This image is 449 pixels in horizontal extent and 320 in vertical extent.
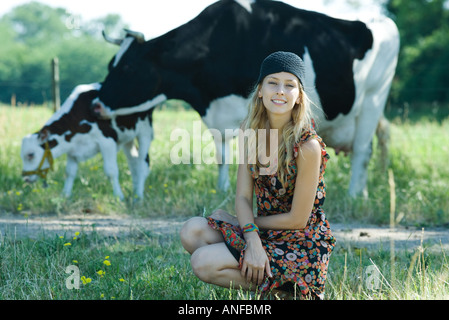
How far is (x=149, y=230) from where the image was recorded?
477 cm

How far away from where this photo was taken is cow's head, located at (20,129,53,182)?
6105mm

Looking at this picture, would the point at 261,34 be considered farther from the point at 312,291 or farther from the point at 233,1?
the point at 312,291

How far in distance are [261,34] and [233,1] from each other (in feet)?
1.58

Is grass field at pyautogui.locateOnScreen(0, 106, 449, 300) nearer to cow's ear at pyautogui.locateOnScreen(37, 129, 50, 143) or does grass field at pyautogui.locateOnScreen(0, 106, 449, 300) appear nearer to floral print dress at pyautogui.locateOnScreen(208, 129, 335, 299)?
floral print dress at pyautogui.locateOnScreen(208, 129, 335, 299)

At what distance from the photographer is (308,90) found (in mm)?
5852

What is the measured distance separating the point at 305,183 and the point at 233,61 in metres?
3.19

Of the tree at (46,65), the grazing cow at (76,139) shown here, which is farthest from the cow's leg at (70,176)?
the tree at (46,65)

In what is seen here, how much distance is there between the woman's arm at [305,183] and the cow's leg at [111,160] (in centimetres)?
350

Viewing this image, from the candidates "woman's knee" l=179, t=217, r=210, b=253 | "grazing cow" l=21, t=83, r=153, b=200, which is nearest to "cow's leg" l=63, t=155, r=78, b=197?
"grazing cow" l=21, t=83, r=153, b=200

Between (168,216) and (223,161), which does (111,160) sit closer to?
(168,216)

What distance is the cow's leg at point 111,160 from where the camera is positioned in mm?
6086

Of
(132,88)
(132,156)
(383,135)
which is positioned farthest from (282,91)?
(383,135)

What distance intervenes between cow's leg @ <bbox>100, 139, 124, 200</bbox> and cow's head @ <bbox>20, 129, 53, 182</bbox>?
23.0 inches

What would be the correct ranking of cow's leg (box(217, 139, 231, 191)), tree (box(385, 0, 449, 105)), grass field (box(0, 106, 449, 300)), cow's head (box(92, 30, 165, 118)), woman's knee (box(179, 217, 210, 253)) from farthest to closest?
tree (box(385, 0, 449, 105)), cow's leg (box(217, 139, 231, 191)), cow's head (box(92, 30, 165, 118)), grass field (box(0, 106, 449, 300)), woman's knee (box(179, 217, 210, 253))
